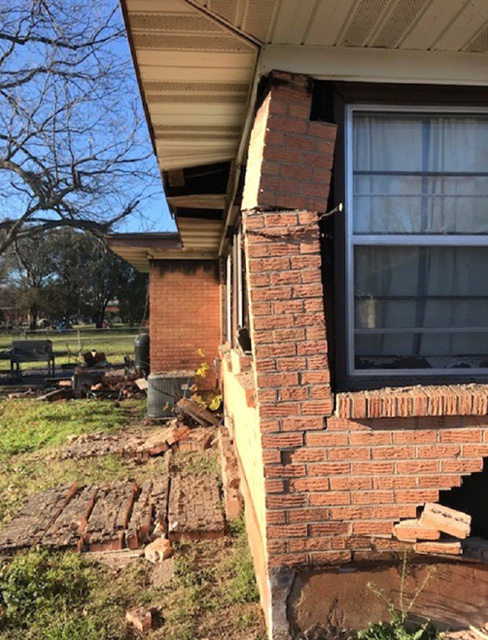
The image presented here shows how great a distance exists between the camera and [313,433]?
2.71 meters

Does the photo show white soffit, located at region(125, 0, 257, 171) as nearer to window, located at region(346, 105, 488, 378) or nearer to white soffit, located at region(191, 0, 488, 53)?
white soffit, located at region(191, 0, 488, 53)

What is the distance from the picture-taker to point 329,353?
2.87 metres

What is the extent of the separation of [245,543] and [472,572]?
189 cm

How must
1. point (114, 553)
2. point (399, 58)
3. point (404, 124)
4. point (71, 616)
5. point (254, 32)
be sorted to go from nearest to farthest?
point (254, 32)
point (399, 58)
point (404, 124)
point (71, 616)
point (114, 553)

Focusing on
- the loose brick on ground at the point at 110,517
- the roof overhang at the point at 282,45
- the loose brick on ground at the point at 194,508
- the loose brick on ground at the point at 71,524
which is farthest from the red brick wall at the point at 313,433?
the loose brick on ground at the point at 71,524

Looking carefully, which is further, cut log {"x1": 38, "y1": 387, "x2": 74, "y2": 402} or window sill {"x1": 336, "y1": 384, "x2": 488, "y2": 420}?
cut log {"x1": 38, "y1": 387, "x2": 74, "y2": 402}

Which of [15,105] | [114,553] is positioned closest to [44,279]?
[15,105]

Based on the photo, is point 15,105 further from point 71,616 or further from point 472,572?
point 472,572

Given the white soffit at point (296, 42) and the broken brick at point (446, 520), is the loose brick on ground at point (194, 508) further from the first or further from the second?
the white soffit at point (296, 42)

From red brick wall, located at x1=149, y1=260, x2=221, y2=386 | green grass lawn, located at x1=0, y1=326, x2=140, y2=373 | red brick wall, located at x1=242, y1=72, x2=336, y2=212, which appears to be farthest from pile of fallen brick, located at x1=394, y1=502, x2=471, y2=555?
green grass lawn, located at x1=0, y1=326, x2=140, y2=373

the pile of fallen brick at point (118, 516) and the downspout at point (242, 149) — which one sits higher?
the downspout at point (242, 149)

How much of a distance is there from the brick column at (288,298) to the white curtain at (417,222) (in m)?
0.34

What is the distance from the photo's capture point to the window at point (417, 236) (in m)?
2.97

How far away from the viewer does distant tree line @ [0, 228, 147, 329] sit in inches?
1811
